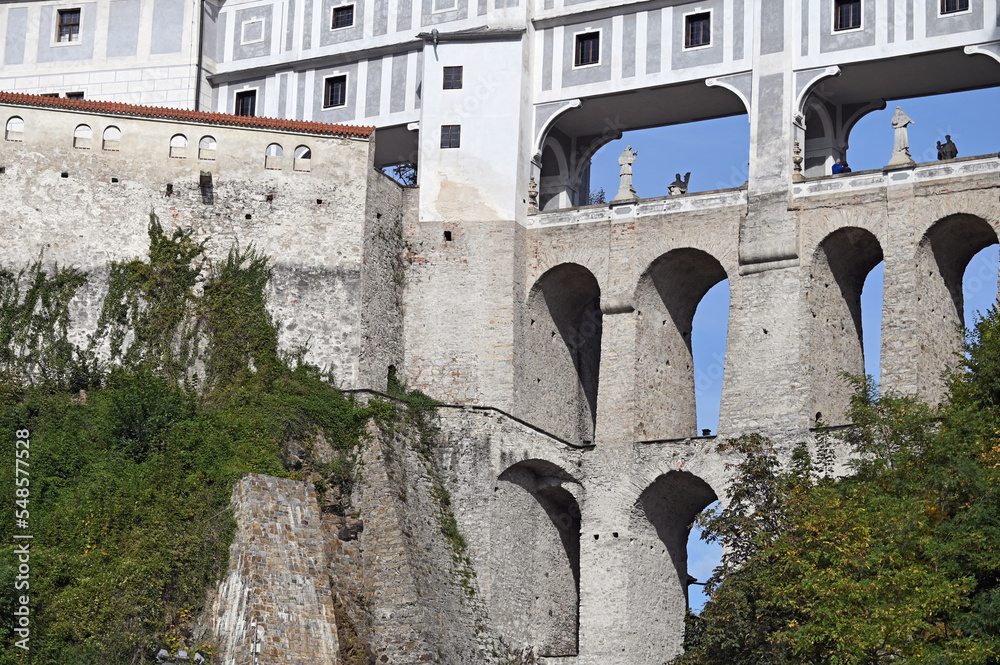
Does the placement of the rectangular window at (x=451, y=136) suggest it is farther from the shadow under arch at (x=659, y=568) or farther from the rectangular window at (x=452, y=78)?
the shadow under arch at (x=659, y=568)

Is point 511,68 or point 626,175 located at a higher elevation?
point 511,68

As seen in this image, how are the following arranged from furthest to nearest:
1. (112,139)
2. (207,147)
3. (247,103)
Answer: (247,103) < (207,147) < (112,139)

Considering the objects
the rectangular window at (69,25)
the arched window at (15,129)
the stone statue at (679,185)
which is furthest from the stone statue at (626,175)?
the rectangular window at (69,25)

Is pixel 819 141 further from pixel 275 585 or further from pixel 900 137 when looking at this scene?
pixel 275 585

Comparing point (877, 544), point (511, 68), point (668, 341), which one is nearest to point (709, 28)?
point (511, 68)

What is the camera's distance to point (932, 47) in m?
50.5

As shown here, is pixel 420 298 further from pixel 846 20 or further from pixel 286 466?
pixel 846 20

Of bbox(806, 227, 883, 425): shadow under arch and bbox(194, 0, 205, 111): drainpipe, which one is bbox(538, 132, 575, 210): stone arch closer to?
bbox(806, 227, 883, 425): shadow under arch

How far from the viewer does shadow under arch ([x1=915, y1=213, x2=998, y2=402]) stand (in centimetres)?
4850

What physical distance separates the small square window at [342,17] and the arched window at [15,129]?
12087 mm

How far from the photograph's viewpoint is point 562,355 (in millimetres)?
55062

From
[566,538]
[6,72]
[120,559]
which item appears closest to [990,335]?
[566,538]

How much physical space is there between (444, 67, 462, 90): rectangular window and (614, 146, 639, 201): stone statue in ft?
18.0

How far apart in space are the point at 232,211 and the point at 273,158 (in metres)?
2.01
